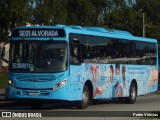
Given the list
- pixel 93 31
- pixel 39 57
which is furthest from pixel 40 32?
pixel 93 31

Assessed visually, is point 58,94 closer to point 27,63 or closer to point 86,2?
point 27,63

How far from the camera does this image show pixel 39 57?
20484 millimetres

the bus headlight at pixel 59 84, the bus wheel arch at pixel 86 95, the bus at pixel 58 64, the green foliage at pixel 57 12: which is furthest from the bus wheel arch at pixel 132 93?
the green foliage at pixel 57 12

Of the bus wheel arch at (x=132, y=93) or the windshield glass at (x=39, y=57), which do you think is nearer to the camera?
the windshield glass at (x=39, y=57)

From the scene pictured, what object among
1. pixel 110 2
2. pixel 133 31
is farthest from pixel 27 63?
pixel 133 31

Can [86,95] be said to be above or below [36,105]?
above

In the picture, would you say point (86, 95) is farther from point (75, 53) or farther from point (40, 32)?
point (40, 32)

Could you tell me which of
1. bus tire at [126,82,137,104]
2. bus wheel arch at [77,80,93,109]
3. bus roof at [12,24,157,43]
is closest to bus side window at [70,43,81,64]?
bus roof at [12,24,157,43]

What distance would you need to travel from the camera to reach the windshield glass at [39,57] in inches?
805

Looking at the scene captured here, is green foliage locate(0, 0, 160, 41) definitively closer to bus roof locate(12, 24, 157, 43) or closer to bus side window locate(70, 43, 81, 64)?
bus roof locate(12, 24, 157, 43)

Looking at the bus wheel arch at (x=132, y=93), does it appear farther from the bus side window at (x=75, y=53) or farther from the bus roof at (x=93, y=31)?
the bus side window at (x=75, y=53)

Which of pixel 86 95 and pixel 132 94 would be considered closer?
pixel 86 95

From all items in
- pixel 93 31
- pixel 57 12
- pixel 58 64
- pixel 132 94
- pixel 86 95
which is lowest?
pixel 132 94

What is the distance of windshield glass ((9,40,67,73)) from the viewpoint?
67.1ft
